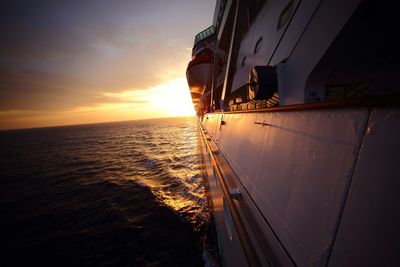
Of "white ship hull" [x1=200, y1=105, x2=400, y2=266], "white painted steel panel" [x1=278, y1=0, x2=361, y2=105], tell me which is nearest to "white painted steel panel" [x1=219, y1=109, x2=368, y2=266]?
"white ship hull" [x1=200, y1=105, x2=400, y2=266]

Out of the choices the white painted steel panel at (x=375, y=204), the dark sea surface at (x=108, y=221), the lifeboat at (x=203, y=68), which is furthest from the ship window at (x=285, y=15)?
the lifeboat at (x=203, y=68)

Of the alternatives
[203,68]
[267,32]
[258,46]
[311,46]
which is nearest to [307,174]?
[311,46]

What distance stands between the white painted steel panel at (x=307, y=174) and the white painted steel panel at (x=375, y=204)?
63 mm

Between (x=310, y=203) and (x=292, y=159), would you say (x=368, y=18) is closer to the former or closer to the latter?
(x=292, y=159)

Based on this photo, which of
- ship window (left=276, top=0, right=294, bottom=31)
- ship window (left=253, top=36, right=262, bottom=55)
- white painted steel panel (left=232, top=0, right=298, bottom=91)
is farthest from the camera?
ship window (left=253, top=36, right=262, bottom=55)

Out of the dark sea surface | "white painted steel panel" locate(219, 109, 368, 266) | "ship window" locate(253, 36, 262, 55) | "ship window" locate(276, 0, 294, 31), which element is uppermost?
"ship window" locate(276, 0, 294, 31)

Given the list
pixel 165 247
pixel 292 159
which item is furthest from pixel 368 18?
pixel 165 247

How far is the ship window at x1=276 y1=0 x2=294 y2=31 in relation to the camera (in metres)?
4.85

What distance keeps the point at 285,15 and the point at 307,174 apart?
5.61 meters

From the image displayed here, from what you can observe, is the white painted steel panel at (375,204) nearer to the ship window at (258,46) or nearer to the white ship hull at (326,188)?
the white ship hull at (326,188)

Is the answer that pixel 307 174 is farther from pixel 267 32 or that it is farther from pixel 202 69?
pixel 202 69

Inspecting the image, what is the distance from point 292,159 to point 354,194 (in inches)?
27.1

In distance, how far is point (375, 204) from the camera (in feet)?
2.80

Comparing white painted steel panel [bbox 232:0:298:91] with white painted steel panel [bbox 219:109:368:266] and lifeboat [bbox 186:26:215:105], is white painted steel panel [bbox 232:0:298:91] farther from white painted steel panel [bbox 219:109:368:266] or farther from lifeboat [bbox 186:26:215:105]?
lifeboat [bbox 186:26:215:105]
